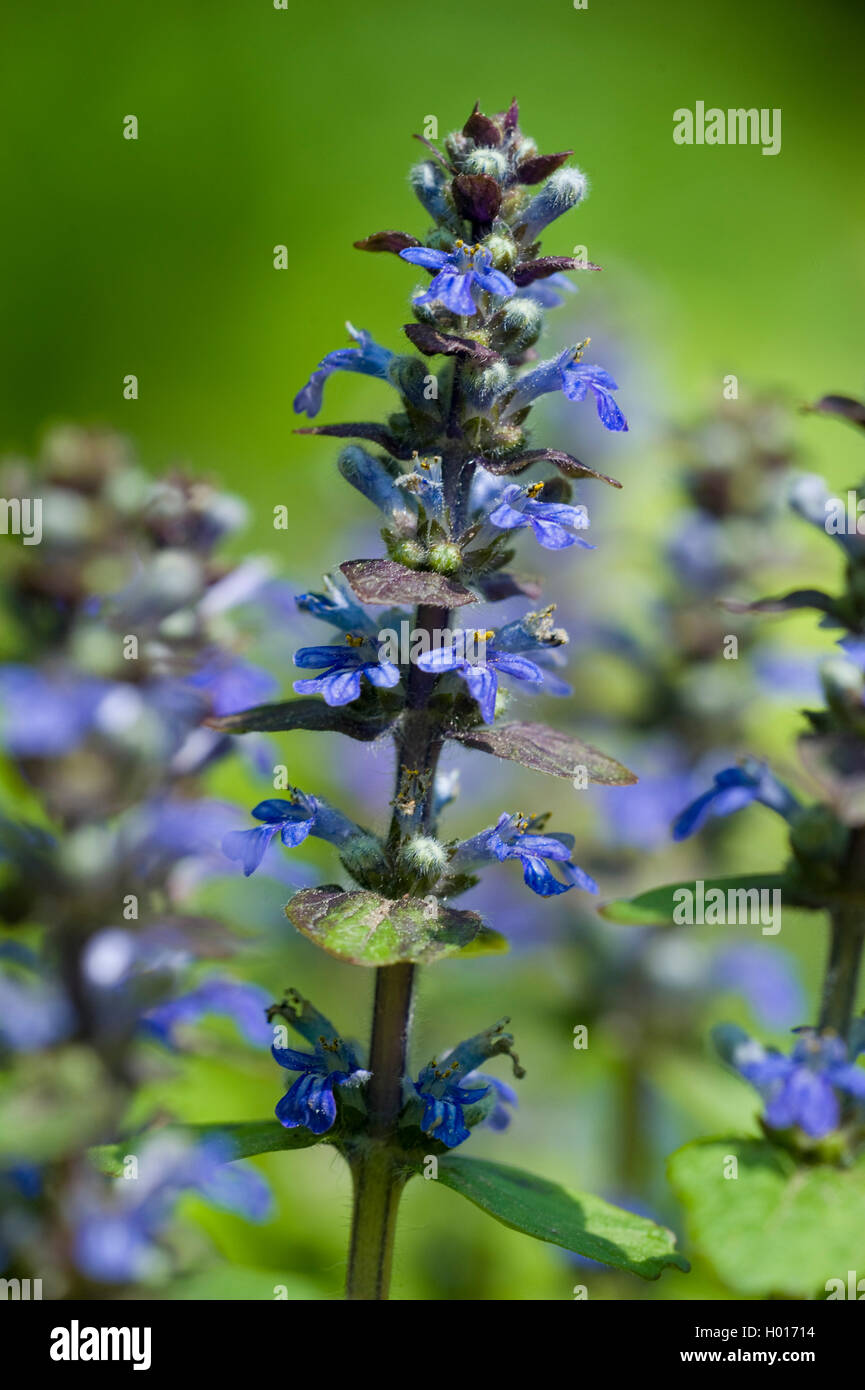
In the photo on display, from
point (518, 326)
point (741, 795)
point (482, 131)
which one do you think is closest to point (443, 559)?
point (518, 326)

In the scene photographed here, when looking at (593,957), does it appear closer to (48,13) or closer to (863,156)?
(48,13)

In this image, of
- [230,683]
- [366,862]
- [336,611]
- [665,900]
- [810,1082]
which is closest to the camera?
[366,862]

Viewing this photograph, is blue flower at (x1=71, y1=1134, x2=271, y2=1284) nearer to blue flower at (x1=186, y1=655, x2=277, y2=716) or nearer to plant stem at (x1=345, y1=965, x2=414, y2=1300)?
plant stem at (x1=345, y1=965, x2=414, y2=1300)

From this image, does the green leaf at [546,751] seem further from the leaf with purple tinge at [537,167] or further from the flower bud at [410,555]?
the leaf with purple tinge at [537,167]

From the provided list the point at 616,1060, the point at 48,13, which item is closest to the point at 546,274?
the point at 616,1060

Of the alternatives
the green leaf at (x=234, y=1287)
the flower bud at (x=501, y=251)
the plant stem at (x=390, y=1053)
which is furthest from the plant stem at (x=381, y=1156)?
the flower bud at (x=501, y=251)

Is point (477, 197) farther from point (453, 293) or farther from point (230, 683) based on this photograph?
point (230, 683)
